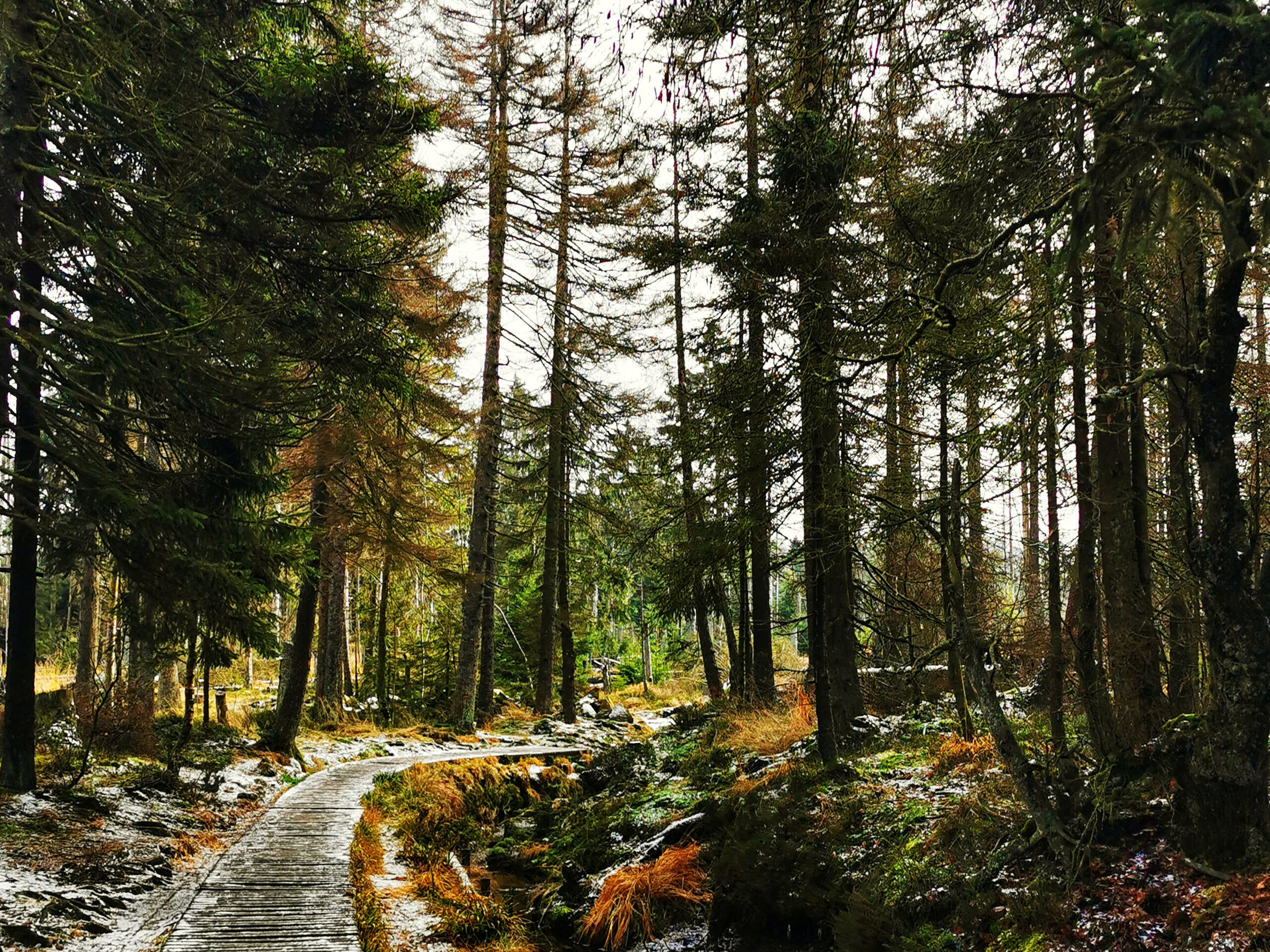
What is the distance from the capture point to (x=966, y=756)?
7.67 meters

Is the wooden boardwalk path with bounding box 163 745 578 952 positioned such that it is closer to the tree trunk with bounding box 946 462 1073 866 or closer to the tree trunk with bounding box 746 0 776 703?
the tree trunk with bounding box 946 462 1073 866

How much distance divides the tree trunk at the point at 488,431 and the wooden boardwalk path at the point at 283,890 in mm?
8227

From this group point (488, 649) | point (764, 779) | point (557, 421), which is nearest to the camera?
point (764, 779)

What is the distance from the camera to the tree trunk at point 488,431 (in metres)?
18.6

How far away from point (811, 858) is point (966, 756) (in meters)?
1.97

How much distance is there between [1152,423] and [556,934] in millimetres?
8203

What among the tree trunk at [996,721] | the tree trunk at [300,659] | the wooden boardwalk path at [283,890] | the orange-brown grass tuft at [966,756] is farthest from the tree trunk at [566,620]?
the tree trunk at [996,721]

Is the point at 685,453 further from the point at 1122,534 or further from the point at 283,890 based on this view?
the point at 283,890

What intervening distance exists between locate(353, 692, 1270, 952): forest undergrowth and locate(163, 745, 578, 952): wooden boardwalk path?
0.92 metres

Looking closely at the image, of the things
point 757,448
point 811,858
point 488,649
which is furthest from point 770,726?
point 488,649

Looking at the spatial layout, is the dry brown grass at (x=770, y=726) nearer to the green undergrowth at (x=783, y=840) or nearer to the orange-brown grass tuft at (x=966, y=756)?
the green undergrowth at (x=783, y=840)

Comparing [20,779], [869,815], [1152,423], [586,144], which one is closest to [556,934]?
[869,815]

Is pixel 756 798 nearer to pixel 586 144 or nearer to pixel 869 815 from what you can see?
pixel 869 815

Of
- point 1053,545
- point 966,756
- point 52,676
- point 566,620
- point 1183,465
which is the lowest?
point 52,676
